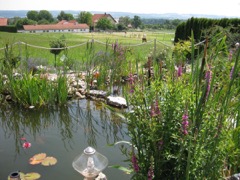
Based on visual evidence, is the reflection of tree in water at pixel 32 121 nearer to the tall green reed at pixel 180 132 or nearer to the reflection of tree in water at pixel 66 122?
the reflection of tree in water at pixel 66 122

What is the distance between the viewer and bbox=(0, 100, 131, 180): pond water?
312cm

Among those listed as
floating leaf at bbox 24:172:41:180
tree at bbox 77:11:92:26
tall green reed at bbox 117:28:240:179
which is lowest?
floating leaf at bbox 24:172:41:180

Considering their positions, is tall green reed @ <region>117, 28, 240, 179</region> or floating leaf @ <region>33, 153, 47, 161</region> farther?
floating leaf @ <region>33, 153, 47, 161</region>

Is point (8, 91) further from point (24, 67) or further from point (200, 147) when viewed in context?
point (200, 147)

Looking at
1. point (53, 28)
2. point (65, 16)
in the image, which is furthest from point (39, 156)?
point (65, 16)

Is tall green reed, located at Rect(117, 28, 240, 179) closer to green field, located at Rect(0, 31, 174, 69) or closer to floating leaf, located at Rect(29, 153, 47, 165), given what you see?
floating leaf, located at Rect(29, 153, 47, 165)

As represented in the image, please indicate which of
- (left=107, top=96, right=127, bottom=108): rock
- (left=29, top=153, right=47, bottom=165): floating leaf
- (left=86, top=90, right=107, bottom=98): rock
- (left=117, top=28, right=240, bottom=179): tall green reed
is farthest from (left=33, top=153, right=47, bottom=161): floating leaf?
(left=86, top=90, right=107, bottom=98): rock

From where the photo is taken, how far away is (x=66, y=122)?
4559 millimetres

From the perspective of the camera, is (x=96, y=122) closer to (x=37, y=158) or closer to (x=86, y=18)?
(x=37, y=158)

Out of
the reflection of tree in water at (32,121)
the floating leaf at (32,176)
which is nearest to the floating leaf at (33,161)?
the floating leaf at (32,176)

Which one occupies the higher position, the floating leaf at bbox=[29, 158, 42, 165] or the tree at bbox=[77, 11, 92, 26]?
the tree at bbox=[77, 11, 92, 26]

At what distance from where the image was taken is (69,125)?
14.6 feet

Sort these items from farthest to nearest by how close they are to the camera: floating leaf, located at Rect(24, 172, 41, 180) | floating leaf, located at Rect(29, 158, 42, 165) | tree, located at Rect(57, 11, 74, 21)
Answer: tree, located at Rect(57, 11, 74, 21) < floating leaf, located at Rect(29, 158, 42, 165) < floating leaf, located at Rect(24, 172, 41, 180)

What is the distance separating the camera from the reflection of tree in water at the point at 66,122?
13.3 feet
